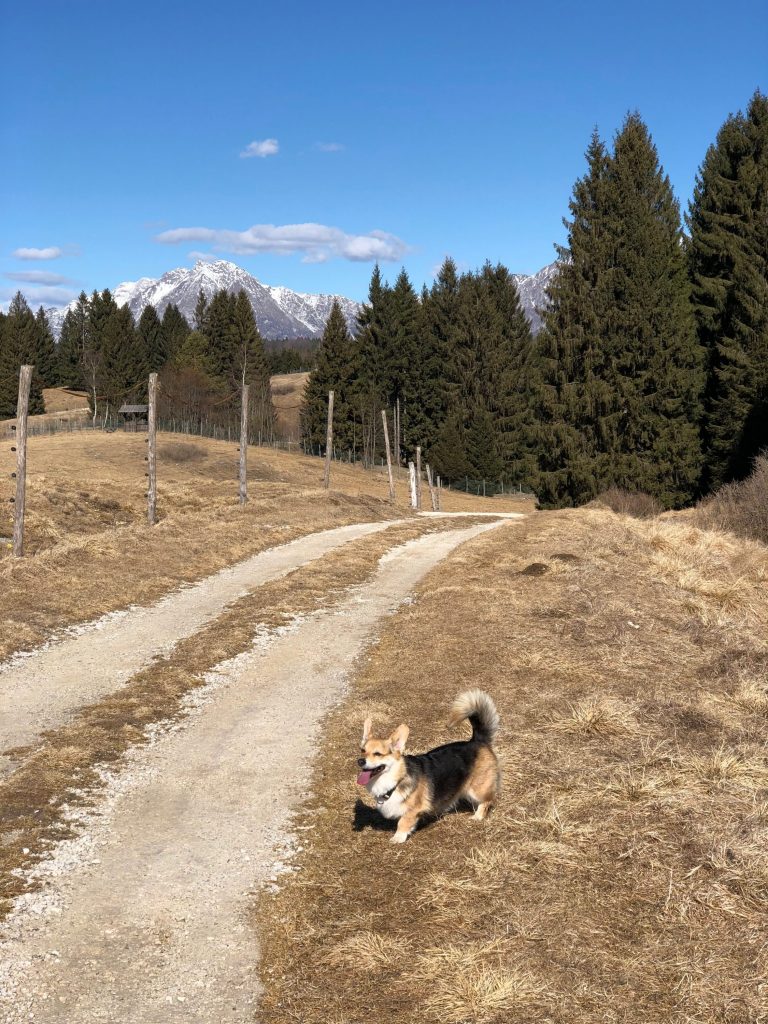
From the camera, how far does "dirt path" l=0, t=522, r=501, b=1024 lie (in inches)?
176

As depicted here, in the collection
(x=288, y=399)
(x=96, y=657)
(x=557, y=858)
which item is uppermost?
(x=288, y=399)

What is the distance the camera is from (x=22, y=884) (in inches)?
219

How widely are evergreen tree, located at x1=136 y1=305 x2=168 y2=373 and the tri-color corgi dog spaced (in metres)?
117

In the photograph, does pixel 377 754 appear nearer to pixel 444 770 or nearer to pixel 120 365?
pixel 444 770

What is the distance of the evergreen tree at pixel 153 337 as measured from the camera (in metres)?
117

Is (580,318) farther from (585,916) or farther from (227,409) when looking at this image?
(227,409)

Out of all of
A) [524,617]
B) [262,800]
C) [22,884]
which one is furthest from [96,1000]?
[524,617]

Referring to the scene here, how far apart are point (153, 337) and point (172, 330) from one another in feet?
10.4

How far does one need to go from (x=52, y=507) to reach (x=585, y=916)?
34.0 m

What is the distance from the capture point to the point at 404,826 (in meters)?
6.28

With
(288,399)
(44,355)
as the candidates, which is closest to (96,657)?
(44,355)

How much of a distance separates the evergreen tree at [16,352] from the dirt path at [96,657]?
278ft

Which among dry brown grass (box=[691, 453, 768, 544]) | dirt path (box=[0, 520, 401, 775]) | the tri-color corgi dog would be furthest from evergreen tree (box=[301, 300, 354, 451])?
the tri-color corgi dog

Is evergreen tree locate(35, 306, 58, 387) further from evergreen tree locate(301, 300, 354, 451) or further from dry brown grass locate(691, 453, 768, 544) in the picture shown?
dry brown grass locate(691, 453, 768, 544)
